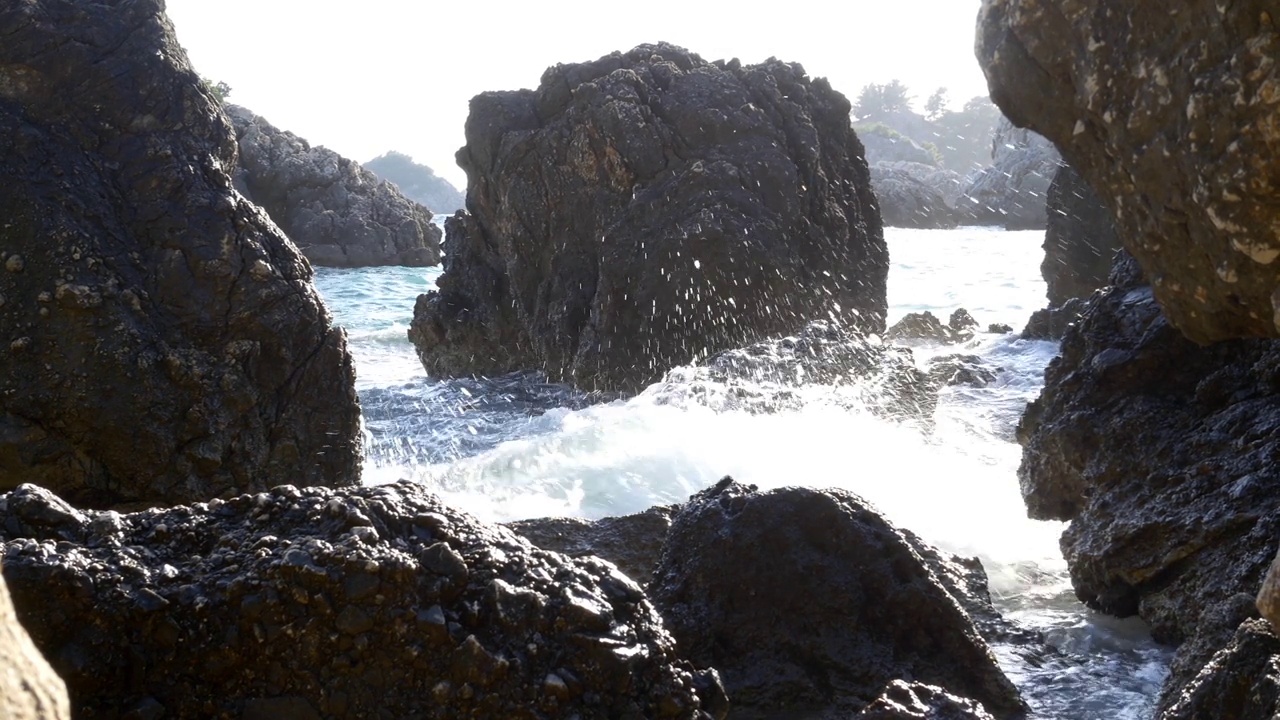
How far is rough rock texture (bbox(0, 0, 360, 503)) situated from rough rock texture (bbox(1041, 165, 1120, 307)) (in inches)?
495

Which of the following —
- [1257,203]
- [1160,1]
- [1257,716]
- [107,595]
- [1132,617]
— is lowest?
[1132,617]

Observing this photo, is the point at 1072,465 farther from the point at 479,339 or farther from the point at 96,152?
the point at 479,339

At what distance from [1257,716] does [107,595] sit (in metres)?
2.51

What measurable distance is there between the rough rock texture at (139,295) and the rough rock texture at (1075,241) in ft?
41.3

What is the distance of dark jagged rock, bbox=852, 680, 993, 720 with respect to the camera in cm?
254

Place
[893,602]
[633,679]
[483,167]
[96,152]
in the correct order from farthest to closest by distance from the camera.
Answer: [483,167], [96,152], [893,602], [633,679]

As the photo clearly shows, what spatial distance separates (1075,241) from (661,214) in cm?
789

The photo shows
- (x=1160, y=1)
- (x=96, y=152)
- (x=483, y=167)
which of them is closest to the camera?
(x=1160, y=1)

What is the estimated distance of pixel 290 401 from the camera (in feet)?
16.6

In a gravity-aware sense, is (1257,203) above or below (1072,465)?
above

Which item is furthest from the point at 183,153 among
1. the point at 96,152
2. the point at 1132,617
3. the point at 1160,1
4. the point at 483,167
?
the point at 483,167

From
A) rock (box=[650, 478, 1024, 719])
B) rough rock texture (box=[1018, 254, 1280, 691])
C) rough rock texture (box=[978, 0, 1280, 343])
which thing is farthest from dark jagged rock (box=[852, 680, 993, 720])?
rough rock texture (box=[978, 0, 1280, 343])

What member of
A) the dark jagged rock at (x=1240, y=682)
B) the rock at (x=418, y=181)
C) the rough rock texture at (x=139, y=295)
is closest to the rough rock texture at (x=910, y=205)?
the rough rock texture at (x=139, y=295)

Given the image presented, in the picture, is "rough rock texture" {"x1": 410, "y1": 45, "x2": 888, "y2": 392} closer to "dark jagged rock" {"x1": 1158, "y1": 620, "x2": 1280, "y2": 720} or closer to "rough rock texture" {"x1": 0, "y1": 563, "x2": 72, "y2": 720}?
"dark jagged rock" {"x1": 1158, "y1": 620, "x2": 1280, "y2": 720}
